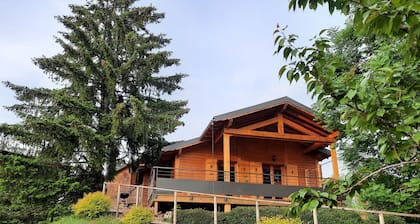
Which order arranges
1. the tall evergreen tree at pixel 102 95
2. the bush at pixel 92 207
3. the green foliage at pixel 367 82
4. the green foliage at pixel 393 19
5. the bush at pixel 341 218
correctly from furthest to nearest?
the tall evergreen tree at pixel 102 95 → the bush at pixel 92 207 → the bush at pixel 341 218 → the green foliage at pixel 367 82 → the green foliage at pixel 393 19

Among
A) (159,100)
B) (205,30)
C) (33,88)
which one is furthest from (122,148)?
(205,30)

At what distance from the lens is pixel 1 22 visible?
55.0ft

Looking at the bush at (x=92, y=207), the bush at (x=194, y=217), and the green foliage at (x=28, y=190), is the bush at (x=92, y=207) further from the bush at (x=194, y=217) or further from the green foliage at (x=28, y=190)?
the bush at (x=194, y=217)

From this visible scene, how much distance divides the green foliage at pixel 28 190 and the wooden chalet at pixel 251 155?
302cm

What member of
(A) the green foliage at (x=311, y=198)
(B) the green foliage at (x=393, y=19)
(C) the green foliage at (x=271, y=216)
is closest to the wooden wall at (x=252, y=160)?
(C) the green foliage at (x=271, y=216)

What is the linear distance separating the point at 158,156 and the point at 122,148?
1839mm

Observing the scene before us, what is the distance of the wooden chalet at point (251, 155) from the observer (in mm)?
13884

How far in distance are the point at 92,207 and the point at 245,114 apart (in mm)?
6760

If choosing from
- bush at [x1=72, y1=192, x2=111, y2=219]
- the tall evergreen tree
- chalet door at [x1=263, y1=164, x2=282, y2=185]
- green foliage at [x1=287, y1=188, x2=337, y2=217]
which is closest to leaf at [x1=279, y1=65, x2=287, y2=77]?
green foliage at [x1=287, y1=188, x2=337, y2=217]

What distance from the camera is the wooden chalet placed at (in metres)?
13.9

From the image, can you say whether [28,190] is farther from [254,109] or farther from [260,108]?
[260,108]

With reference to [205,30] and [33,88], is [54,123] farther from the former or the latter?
[205,30]

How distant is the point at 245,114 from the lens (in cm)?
1478

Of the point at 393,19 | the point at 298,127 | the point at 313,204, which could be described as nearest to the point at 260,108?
the point at 298,127
